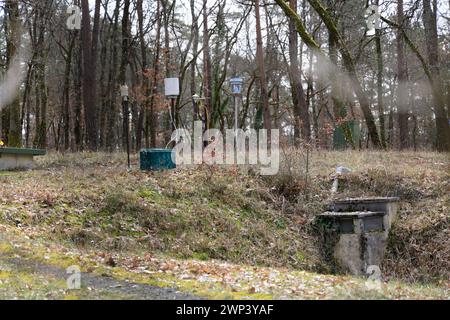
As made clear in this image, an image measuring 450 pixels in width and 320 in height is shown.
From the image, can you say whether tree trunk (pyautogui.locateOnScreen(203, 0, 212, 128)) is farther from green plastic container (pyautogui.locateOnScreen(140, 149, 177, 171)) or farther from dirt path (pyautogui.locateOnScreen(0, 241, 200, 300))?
dirt path (pyautogui.locateOnScreen(0, 241, 200, 300))

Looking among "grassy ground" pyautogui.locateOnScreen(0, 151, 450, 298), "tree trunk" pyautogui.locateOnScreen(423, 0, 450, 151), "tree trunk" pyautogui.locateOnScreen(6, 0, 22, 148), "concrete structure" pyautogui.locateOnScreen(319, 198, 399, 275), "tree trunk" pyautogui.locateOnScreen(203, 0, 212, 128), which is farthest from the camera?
"tree trunk" pyautogui.locateOnScreen(203, 0, 212, 128)

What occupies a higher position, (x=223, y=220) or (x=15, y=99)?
(x=15, y=99)

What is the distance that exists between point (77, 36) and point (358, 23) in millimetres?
14227

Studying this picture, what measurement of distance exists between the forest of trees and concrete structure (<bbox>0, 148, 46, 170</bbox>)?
2.72m

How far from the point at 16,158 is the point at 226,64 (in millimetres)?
13887

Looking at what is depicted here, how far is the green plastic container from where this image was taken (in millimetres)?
13016

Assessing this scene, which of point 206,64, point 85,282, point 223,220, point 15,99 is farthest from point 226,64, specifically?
point 85,282

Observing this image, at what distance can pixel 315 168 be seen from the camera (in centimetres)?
1390

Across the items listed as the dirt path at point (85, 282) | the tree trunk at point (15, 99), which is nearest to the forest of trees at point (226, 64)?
the tree trunk at point (15, 99)

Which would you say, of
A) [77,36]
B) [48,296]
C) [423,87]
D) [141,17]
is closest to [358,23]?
[423,87]

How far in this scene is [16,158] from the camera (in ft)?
47.4

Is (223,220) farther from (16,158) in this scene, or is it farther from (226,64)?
(226,64)

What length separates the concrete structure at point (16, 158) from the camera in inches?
557

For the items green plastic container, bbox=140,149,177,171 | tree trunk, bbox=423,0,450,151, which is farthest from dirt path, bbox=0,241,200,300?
tree trunk, bbox=423,0,450,151
